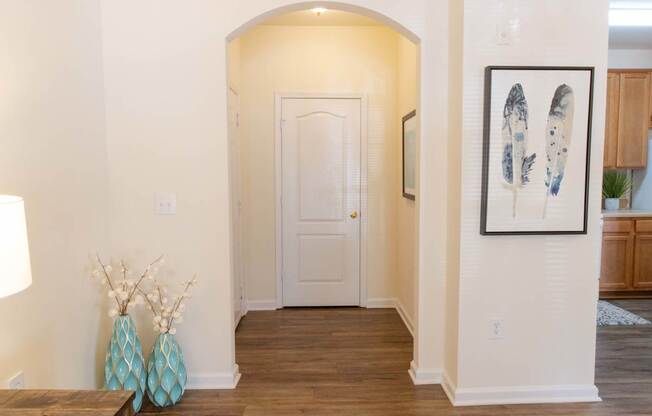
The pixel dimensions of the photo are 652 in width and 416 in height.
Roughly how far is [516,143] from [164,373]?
7.84 feet

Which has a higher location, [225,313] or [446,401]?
[225,313]

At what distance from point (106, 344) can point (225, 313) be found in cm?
72

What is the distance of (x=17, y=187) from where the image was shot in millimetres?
1864

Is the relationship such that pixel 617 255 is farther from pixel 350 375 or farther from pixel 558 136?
pixel 350 375

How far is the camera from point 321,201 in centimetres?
434

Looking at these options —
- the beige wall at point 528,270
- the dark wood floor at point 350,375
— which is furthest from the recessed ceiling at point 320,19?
the dark wood floor at point 350,375

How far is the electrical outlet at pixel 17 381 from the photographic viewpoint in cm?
182

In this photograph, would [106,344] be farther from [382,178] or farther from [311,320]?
[382,178]

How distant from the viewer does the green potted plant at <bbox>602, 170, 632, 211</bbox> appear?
4.90 metres

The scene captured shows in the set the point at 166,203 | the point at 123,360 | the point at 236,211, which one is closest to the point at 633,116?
the point at 236,211

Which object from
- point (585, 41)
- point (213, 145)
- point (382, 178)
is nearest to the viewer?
point (585, 41)

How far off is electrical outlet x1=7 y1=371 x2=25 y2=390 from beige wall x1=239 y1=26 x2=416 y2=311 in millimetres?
2449

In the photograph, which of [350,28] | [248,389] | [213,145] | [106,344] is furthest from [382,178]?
[106,344]

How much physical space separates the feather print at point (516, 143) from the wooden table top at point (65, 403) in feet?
7.13
